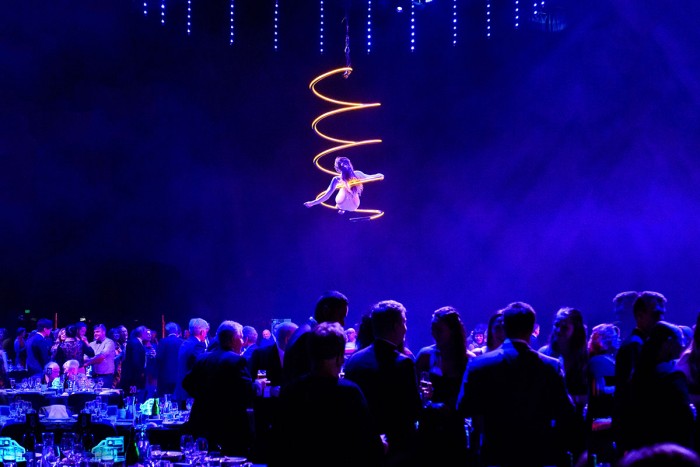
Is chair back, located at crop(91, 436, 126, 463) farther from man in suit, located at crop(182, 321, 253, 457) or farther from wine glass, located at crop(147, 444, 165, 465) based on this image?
man in suit, located at crop(182, 321, 253, 457)

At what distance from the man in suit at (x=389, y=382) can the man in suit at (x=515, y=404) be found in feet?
1.16

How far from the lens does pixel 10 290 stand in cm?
1587

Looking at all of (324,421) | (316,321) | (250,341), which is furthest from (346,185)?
(324,421)

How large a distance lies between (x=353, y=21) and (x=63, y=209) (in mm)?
7277

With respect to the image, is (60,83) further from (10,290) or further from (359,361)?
(359,361)

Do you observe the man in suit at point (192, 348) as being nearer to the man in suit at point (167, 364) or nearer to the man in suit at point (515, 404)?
the man in suit at point (167, 364)

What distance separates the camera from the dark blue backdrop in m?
15.0

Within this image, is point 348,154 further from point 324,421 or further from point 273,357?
point 324,421

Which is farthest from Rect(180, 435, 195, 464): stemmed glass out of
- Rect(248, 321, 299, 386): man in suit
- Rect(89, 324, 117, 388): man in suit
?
Rect(89, 324, 117, 388): man in suit

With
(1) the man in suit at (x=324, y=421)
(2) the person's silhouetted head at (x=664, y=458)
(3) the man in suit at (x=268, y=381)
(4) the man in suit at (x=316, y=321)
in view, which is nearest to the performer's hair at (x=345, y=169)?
(3) the man in suit at (x=268, y=381)

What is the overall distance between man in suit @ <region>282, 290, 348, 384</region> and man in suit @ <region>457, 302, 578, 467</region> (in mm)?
1268

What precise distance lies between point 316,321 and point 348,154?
1267 centimetres

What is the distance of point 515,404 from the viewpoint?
398 cm

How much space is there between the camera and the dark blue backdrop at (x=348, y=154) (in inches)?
591
